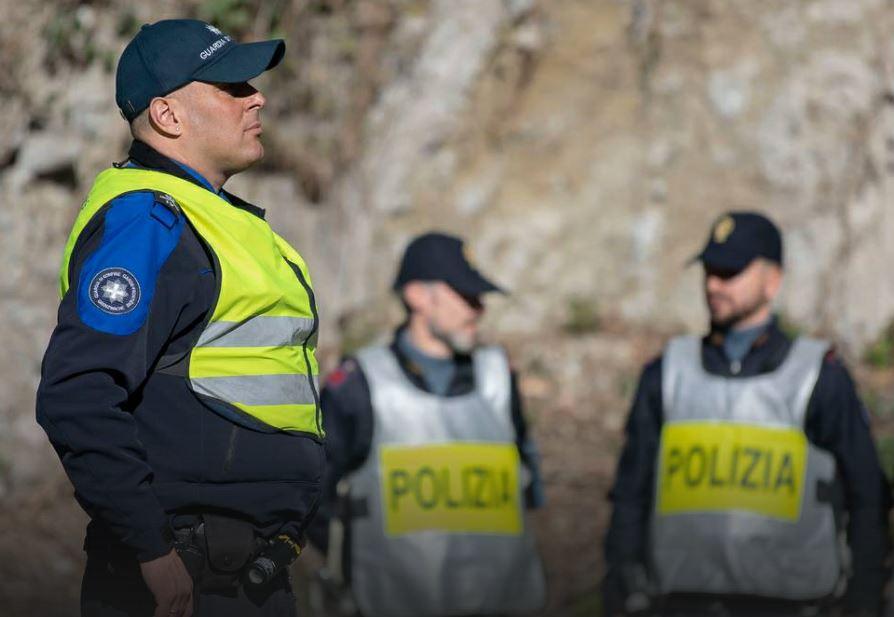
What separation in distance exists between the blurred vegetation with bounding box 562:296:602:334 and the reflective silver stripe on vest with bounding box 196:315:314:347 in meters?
6.98

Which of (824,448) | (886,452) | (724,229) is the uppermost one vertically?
(724,229)

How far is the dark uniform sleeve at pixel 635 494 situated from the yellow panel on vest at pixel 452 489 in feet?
1.11

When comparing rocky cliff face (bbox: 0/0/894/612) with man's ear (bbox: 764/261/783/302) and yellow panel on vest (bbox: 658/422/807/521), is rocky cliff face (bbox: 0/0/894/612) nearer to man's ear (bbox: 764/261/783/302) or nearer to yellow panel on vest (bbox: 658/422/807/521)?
man's ear (bbox: 764/261/783/302)

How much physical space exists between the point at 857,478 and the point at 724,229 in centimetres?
93

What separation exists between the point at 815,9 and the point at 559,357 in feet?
10.7

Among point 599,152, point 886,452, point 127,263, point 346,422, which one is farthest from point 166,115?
point 599,152

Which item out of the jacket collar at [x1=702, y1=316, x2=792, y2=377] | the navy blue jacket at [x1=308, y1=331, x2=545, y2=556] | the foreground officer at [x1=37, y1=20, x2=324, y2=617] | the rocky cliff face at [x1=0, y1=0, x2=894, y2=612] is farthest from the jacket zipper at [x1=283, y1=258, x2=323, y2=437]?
the rocky cliff face at [x1=0, y1=0, x2=894, y2=612]

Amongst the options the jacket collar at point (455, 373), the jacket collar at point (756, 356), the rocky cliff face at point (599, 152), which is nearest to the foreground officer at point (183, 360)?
the jacket collar at point (455, 373)

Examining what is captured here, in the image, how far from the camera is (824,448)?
4.19 meters

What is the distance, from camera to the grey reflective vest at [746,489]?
4168 millimetres

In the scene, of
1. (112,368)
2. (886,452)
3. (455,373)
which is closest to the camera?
(112,368)

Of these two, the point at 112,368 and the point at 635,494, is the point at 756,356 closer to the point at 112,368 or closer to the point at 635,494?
the point at 635,494

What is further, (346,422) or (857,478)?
(346,422)

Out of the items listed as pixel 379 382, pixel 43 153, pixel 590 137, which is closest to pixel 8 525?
pixel 43 153
